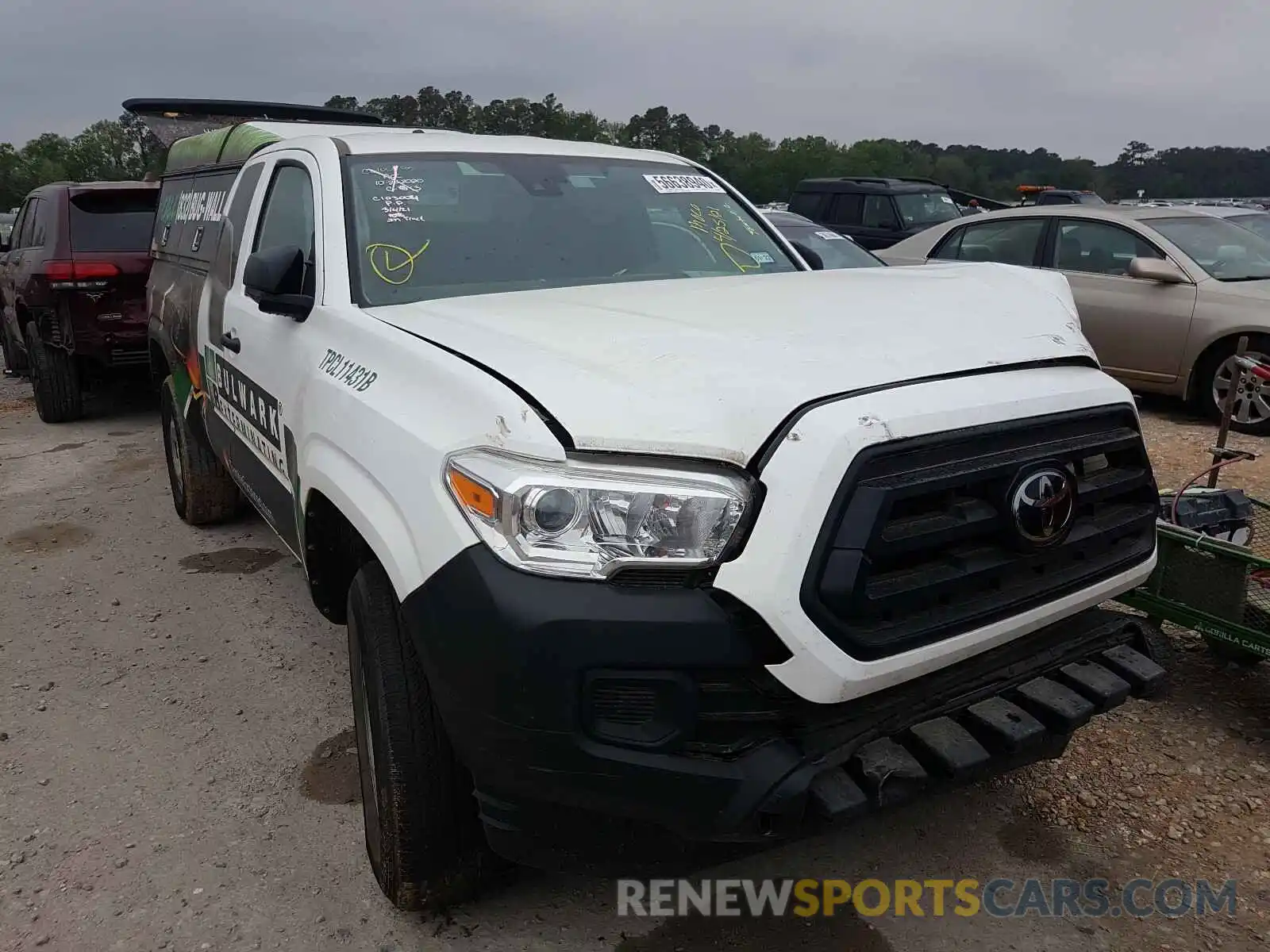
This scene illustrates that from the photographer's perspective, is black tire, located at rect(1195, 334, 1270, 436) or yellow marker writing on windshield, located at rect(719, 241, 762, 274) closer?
yellow marker writing on windshield, located at rect(719, 241, 762, 274)

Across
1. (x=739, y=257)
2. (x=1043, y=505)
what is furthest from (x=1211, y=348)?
(x=1043, y=505)

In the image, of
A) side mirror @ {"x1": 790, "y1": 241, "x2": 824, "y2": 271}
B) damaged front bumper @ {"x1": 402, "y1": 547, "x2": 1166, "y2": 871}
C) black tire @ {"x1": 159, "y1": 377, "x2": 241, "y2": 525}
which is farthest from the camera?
black tire @ {"x1": 159, "y1": 377, "x2": 241, "y2": 525}

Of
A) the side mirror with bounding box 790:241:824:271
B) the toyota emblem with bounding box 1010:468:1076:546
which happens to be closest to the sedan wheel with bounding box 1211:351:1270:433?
the side mirror with bounding box 790:241:824:271

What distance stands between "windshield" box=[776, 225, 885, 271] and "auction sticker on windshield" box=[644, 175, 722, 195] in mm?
3969

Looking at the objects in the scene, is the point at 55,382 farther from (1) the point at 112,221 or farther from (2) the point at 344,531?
Answer: (2) the point at 344,531

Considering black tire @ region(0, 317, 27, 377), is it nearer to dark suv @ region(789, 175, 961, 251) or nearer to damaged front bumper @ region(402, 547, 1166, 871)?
damaged front bumper @ region(402, 547, 1166, 871)

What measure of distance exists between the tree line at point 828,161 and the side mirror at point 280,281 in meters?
13.5

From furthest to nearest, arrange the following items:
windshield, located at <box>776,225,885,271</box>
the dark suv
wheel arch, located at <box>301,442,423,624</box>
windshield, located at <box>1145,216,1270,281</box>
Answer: the dark suv → windshield, located at <box>776,225,885,271</box> → windshield, located at <box>1145,216,1270,281</box> → wheel arch, located at <box>301,442,423,624</box>

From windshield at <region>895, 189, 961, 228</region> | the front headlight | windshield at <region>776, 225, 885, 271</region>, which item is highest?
windshield at <region>895, 189, 961, 228</region>

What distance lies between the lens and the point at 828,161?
149 ft

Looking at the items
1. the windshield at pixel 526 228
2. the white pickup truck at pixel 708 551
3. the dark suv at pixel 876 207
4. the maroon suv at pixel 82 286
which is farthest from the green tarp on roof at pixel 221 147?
the dark suv at pixel 876 207

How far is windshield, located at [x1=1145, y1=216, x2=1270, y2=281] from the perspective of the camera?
7.34m

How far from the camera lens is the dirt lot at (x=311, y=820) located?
239 cm

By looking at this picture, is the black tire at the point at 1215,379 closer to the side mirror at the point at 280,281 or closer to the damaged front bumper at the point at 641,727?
the damaged front bumper at the point at 641,727
